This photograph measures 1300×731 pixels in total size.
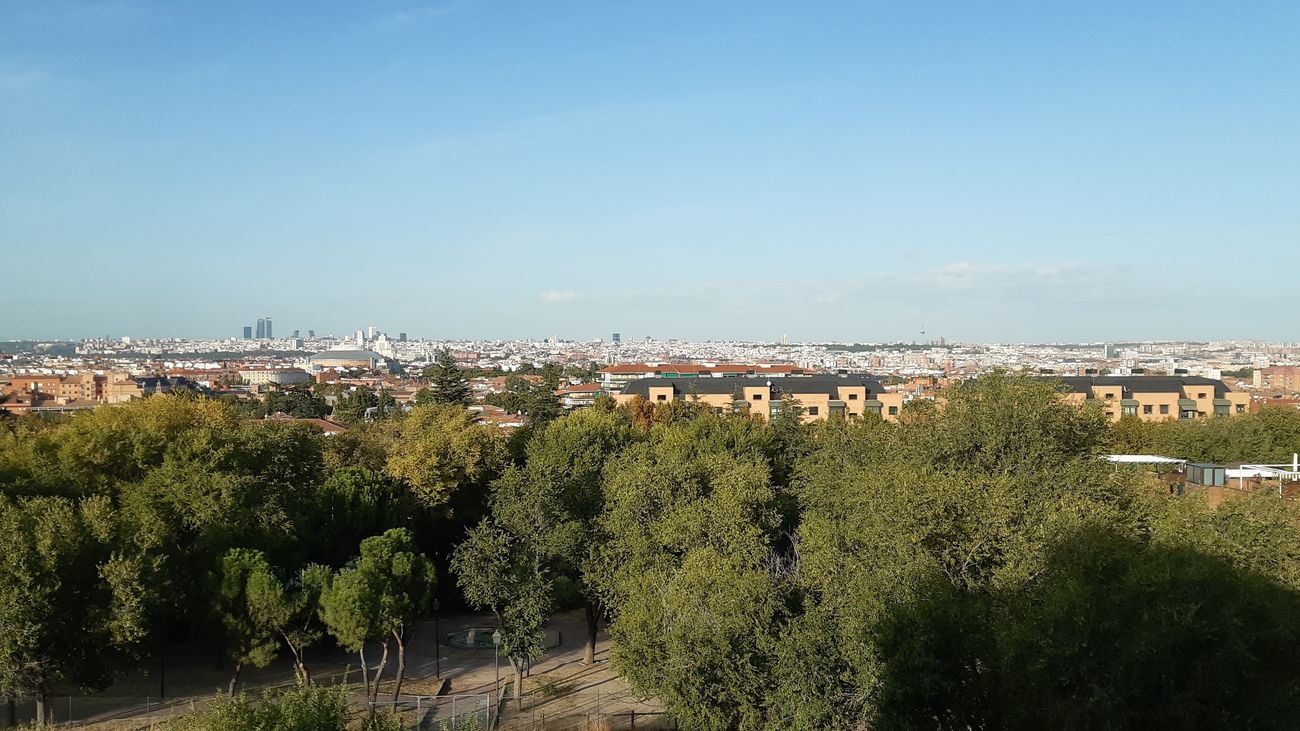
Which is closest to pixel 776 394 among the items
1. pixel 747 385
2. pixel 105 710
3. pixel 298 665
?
pixel 747 385

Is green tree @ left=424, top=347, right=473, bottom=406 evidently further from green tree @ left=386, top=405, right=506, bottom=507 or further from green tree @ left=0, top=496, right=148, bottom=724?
green tree @ left=0, top=496, right=148, bottom=724

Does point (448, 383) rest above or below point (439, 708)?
above

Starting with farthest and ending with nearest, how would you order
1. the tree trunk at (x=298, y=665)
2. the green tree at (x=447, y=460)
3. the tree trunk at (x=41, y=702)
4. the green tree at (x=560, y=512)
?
the green tree at (x=447, y=460) → the green tree at (x=560, y=512) → the tree trunk at (x=298, y=665) → the tree trunk at (x=41, y=702)

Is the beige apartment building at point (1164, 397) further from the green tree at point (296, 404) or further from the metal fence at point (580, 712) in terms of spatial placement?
the green tree at point (296, 404)

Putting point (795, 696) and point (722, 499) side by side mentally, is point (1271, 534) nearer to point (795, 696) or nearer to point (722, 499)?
point (795, 696)

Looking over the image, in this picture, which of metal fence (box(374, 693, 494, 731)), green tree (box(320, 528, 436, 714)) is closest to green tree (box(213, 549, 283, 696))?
green tree (box(320, 528, 436, 714))

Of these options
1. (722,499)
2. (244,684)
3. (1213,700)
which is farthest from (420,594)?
(1213,700)

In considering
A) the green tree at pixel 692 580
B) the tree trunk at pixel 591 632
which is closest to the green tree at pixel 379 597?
the green tree at pixel 692 580

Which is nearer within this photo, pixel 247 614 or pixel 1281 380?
pixel 247 614

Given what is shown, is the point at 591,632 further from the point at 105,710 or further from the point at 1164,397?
the point at 1164,397
